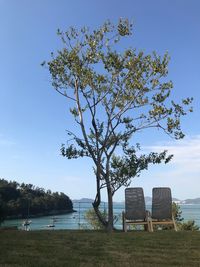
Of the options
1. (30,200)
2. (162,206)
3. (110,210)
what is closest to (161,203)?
(162,206)

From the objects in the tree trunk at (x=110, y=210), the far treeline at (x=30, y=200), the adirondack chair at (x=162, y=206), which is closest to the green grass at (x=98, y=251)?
the adirondack chair at (x=162, y=206)

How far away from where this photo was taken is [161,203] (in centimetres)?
926

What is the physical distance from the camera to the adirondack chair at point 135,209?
29.6 feet

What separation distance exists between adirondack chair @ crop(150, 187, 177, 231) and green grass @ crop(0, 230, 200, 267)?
2842mm

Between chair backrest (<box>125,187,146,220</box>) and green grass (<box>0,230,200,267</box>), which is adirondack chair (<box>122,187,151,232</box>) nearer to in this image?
chair backrest (<box>125,187,146,220</box>)

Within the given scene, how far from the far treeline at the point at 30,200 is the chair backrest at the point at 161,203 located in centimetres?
4851

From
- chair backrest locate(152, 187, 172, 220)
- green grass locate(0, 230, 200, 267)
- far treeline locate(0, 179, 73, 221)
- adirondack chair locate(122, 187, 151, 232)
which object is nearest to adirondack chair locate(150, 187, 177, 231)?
chair backrest locate(152, 187, 172, 220)

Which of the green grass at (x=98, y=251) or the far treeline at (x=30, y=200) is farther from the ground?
the far treeline at (x=30, y=200)

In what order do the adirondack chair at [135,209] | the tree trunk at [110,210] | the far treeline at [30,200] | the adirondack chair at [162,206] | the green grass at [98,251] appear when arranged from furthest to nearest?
1. the far treeline at [30,200]
2. the tree trunk at [110,210]
3. the adirondack chair at [162,206]
4. the adirondack chair at [135,209]
5. the green grass at [98,251]

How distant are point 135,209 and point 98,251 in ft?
14.2

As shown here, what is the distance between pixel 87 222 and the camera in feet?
128

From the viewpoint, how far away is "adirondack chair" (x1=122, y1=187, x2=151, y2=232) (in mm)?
9016

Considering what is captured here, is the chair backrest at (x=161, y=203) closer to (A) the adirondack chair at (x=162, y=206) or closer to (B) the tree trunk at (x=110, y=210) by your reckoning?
(A) the adirondack chair at (x=162, y=206)

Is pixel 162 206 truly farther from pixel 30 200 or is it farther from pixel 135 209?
pixel 30 200
